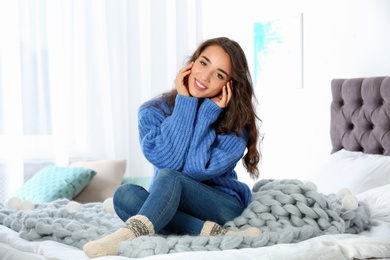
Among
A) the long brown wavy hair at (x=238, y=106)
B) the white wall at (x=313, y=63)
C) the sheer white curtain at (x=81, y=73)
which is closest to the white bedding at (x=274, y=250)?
the long brown wavy hair at (x=238, y=106)

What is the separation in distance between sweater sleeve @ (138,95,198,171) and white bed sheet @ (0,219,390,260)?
464 mm

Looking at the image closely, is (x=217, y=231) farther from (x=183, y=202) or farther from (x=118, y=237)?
(x=118, y=237)

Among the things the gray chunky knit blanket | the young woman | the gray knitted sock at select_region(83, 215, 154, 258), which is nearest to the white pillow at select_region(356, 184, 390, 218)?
the gray chunky knit blanket

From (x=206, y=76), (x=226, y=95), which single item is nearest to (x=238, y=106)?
(x=226, y=95)

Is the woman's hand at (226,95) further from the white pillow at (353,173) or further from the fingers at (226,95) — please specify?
the white pillow at (353,173)

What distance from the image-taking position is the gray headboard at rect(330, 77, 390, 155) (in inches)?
135

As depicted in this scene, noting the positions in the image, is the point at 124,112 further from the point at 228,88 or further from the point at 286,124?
the point at 228,88

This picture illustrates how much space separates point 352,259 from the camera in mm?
1891

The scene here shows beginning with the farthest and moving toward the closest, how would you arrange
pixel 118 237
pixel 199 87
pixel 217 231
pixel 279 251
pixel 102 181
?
pixel 102 181 → pixel 199 87 → pixel 217 231 → pixel 118 237 → pixel 279 251

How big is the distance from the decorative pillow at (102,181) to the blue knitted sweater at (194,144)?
1.68 metres

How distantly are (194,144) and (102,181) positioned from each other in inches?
73.3

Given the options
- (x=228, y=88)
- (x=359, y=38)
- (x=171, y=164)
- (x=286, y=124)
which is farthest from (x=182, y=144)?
(x=286, y=124)

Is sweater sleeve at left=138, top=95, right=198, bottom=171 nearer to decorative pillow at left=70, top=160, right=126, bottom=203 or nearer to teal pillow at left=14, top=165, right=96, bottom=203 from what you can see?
teal pillow at left=14, top=165, right=96, bottom=203

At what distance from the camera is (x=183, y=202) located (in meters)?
2.29
